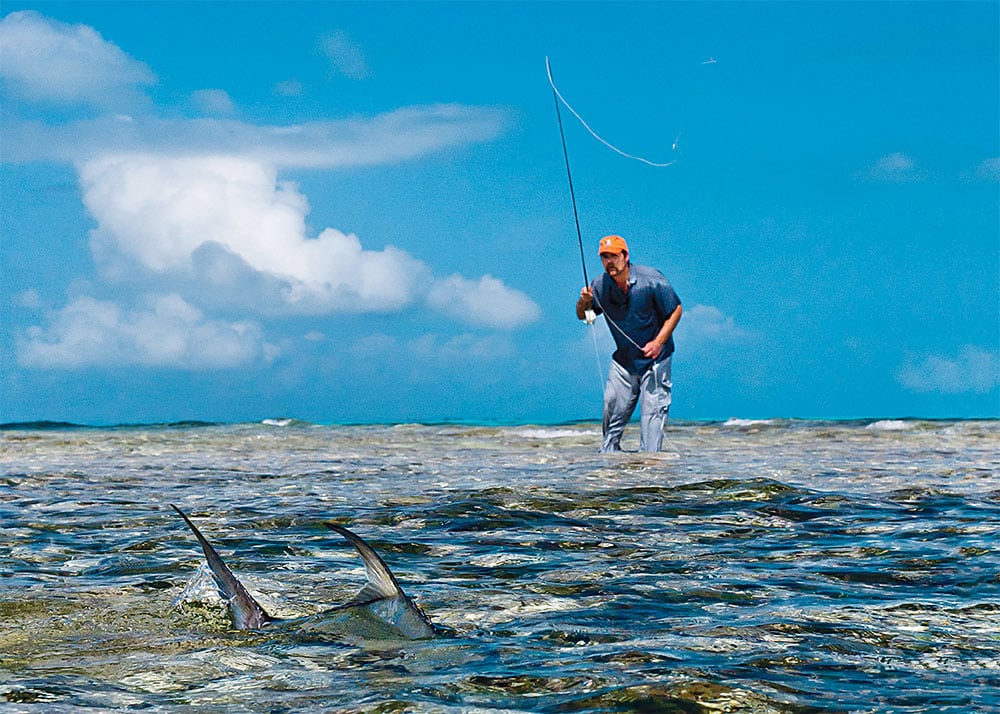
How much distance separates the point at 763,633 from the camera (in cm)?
388

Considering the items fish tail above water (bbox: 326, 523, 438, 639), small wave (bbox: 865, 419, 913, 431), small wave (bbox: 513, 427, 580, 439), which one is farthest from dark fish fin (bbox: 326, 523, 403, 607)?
small wave (bbox: 865, 419, 913, 431)

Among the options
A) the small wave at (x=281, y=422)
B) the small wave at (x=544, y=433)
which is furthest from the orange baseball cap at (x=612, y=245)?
the small wave at (x=281, y=422)

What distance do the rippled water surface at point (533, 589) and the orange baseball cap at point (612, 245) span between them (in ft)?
7.25

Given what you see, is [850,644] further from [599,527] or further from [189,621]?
[599,527]

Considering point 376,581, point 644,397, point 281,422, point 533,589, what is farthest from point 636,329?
point 281,422

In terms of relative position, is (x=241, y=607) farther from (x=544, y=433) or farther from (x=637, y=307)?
(x=544, y=433)

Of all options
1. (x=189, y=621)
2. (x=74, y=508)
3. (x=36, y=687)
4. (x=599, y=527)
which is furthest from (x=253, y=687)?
(x=74, y=508)

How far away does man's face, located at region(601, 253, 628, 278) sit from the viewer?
11195 mm

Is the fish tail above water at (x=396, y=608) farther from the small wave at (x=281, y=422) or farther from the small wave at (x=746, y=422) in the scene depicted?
the small wave at (x=281, y=422)

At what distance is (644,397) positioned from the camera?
464 inches

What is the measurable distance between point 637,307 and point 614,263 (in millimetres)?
579

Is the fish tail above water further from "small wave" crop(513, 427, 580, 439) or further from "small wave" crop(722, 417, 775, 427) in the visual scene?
"small wave" crop(722, 417, 775, 427)

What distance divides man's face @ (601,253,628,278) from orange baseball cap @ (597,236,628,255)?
0.13 feet

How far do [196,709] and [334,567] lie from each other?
2462mm
